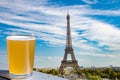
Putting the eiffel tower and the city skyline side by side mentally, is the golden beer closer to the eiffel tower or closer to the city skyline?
the city skyline

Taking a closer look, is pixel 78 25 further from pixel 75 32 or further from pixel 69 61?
pixel 69 61

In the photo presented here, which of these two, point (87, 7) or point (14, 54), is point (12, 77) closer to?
point (14, 54)

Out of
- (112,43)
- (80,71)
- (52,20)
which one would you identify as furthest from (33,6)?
(112,43)

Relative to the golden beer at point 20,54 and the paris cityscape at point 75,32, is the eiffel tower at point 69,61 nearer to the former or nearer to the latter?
the paris cityscape at point 75,32

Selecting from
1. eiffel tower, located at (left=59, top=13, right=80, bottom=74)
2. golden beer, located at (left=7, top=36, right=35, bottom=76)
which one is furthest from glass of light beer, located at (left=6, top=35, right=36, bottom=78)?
eiffel tower, located at (left=59, top=13, right=80, bottom=74)

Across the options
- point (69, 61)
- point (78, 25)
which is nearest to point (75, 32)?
point (78, 25)

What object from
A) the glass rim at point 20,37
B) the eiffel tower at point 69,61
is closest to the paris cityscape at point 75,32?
the eiffel tower at point 69,61
